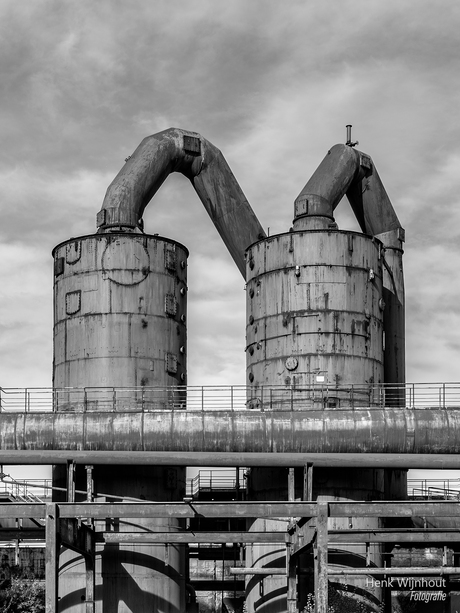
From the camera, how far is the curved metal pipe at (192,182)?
43.7 meters

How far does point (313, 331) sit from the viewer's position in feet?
134

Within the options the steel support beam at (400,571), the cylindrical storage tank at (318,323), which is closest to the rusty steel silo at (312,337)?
the cylindrical storage tank at (318,323)

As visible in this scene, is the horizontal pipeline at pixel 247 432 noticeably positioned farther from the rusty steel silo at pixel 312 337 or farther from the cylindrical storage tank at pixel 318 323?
the cylindrical storage tank at pixel 318 323

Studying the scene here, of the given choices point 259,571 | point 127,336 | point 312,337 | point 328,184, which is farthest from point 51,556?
point 328,184

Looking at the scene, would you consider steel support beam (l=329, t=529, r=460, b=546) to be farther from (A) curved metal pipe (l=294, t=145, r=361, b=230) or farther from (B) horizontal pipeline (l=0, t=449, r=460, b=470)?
(A) curved metal pipe (l=294, t=145, r=361, b=230)

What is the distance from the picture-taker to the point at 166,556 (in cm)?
3809

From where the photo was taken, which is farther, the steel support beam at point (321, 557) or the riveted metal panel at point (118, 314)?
the riveted metal panel at point (118, 314)

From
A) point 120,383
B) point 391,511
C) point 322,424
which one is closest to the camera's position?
point 391,511

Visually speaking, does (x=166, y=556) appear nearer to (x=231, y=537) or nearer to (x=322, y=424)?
(x=231, y=537)

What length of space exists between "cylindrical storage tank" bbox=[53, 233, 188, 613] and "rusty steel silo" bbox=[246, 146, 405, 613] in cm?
303

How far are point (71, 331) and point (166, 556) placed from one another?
9.48 meters

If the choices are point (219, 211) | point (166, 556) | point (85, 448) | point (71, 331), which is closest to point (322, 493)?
point (166, 556)

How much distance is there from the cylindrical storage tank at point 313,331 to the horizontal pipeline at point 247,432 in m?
2.14

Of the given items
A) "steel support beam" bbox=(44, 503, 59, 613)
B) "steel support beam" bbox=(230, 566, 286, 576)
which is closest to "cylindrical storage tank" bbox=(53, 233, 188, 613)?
"steel support beam" bbox=(230, 566, 286, 576)
